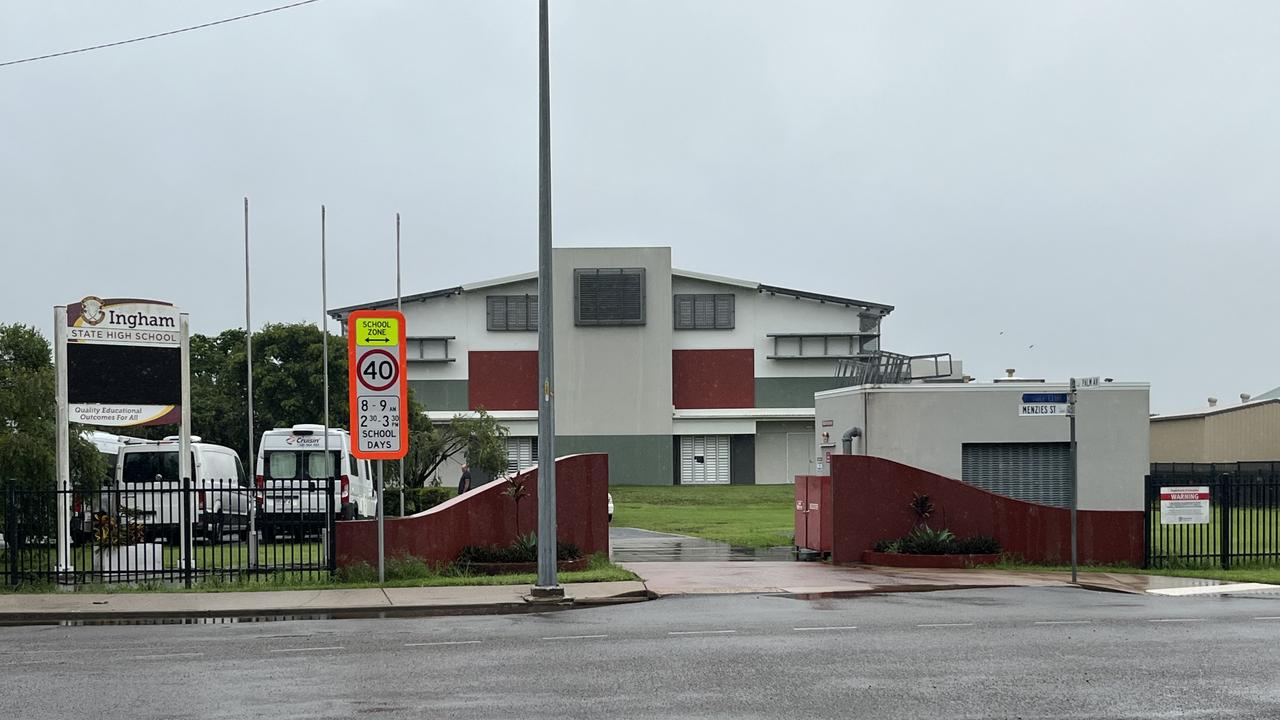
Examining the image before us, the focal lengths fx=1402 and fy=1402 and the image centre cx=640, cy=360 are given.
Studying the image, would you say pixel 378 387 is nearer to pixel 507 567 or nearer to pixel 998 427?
pixel 507 567

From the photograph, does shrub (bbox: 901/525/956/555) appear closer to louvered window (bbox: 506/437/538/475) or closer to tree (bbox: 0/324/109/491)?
tree (bbox: 0/324/109/491)

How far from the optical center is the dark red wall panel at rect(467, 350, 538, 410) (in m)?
66.6

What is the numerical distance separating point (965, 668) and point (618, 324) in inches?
2087

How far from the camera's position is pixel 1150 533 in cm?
2309

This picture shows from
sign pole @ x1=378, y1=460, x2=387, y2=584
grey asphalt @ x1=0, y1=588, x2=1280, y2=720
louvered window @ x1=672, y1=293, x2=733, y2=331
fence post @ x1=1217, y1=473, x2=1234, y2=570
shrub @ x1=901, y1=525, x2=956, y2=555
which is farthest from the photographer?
louvered window @ x1=672, y1=293, x2=733, y2=331

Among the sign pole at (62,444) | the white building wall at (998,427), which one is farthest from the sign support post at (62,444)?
the white building wall at (998,427)

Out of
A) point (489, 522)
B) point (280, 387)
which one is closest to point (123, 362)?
point (489, 522)

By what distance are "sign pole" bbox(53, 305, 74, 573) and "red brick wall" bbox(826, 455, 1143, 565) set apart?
1188 cm

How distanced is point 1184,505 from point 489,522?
36.8 feet

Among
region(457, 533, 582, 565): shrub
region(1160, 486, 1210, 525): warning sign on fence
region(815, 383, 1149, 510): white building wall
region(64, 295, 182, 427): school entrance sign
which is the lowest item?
region(457, 533, 582, 565): shrub

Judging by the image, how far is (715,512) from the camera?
160 ft

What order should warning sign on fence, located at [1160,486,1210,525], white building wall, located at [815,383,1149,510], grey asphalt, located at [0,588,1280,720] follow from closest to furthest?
grey asphalt, located at [0,588,1280,720] → warning sign on fence, located at [1160,486,1210,525] → white building wall, located at [815,383,1149,510]

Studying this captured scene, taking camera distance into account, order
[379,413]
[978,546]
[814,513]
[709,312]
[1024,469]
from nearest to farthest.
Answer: [379,413] → [978,546] → [814,513] → [1024,469] → [709,312]

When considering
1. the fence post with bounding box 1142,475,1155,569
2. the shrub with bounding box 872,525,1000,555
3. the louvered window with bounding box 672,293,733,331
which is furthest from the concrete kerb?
the louvered window with bounding box 672,293,733,331
